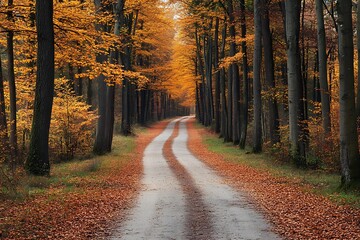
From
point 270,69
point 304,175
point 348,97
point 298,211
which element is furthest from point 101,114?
point 298,211

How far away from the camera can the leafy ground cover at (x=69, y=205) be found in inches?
293

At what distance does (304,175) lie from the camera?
14.5 m

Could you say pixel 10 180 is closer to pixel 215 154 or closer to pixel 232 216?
pixel 232 216

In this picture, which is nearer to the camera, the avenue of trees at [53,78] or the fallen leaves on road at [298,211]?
the fallen leaves on road at [298,211]

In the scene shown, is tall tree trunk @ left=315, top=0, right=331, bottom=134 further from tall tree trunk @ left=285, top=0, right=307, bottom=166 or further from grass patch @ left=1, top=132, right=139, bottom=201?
grass patch @ left=1, top=132, right=139, bottom=201

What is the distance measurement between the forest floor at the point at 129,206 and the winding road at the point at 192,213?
0.05 meters

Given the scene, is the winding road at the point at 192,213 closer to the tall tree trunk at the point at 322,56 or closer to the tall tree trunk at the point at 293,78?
the tall tree trunk at the point at 293,78

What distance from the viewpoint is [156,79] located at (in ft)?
157

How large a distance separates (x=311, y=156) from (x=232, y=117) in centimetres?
1101

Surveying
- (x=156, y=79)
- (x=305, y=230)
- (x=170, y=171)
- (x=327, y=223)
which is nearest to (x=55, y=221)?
(x=305, y=230)

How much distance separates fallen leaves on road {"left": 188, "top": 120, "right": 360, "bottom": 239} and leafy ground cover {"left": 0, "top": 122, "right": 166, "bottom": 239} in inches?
134

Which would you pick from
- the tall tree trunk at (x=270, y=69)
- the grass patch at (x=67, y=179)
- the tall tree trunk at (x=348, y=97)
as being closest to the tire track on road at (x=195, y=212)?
the grass patch at (x=67, y=179)

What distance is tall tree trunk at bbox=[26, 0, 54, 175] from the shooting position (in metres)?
13.1

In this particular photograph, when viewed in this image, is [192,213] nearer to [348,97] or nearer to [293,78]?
[348,97]
